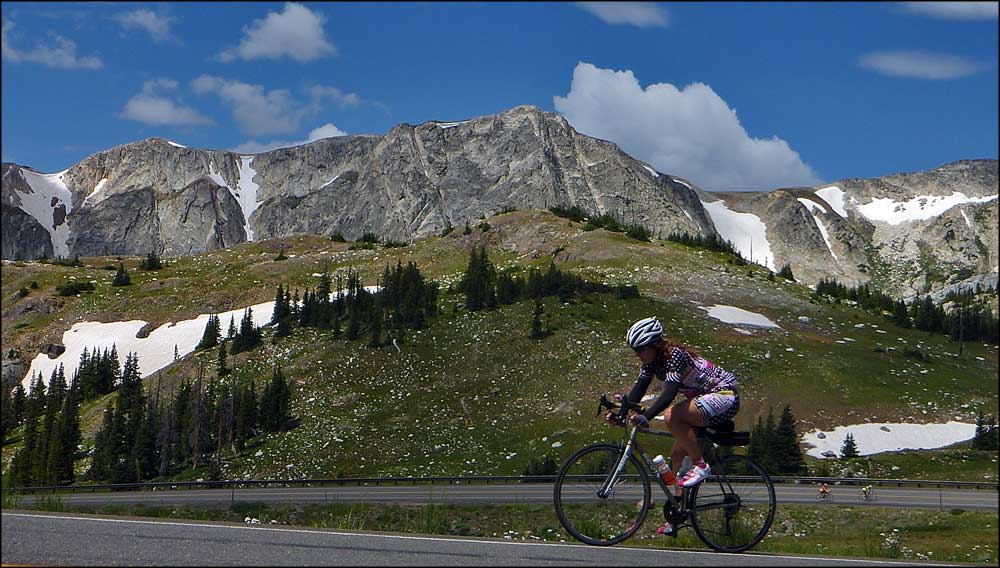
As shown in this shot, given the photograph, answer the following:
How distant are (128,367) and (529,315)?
55751 mm

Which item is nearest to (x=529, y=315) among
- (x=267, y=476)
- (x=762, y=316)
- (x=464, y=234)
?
(x=762, y=316)

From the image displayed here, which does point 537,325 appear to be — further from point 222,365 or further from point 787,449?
point 787,449

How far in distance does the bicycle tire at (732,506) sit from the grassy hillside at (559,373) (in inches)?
2248

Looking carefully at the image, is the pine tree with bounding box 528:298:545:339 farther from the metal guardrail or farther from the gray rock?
the gray rock

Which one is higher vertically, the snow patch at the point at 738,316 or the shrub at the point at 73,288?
the shrub at the point at 73,288

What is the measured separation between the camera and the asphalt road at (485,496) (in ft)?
133

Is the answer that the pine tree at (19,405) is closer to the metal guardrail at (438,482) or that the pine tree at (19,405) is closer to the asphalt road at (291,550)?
the metal guardrail at (438,482)

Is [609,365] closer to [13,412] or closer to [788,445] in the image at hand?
[788,445]

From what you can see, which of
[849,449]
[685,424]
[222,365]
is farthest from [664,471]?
[222,365]

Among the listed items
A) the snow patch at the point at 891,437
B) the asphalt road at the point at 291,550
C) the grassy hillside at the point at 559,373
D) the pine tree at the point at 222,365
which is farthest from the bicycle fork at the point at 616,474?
the pine tree at the point at 222,365

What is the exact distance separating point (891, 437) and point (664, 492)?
69.9 meters

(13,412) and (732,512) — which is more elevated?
(732,512)

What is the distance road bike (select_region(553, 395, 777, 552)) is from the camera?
35.0ft

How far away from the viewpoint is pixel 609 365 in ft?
288
